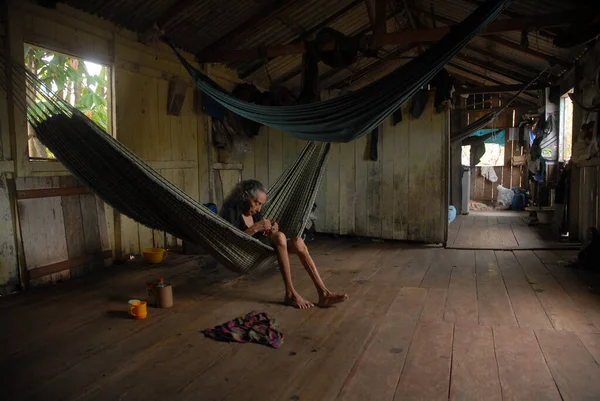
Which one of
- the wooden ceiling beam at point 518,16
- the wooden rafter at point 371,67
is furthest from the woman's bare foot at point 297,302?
the wooden rafter at point 371,67

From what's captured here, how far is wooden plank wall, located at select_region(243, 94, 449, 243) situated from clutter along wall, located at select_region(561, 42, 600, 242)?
1188 mm

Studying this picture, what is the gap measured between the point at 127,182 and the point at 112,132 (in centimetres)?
129

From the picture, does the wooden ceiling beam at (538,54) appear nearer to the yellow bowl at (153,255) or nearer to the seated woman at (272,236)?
the seated woman at (272,236)

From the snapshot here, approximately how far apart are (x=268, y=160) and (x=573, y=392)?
12.7 ft

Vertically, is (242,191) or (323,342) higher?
(242,191)

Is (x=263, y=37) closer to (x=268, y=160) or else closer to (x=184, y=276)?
(x=268, y=160)

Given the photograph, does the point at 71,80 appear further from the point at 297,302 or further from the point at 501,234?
the point at 501,234

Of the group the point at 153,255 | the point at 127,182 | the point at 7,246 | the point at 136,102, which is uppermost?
the point at 136,102

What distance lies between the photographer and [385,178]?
4492 millimetres

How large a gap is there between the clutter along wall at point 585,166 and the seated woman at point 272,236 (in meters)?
2.63

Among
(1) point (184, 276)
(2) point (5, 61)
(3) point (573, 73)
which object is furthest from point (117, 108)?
(3) point (573, 73)

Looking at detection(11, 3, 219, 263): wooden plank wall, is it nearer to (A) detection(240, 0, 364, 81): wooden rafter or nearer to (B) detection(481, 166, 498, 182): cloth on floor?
(A) detection(240, 0, 364, 81): wooden rafter

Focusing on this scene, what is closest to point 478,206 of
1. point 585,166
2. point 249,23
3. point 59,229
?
point 585,166

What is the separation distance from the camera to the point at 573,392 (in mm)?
1434
